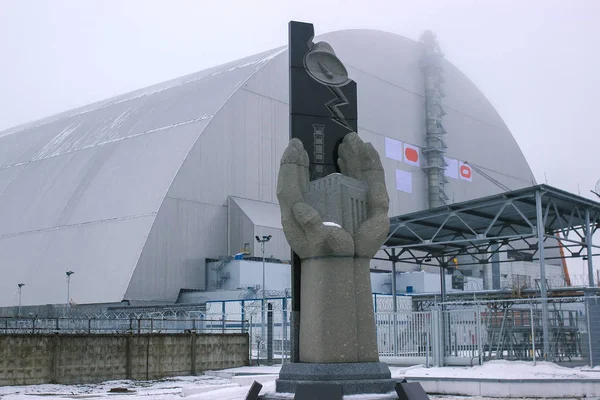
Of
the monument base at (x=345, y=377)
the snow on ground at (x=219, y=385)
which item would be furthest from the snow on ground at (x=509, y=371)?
the monument base at (x=345, y=377)

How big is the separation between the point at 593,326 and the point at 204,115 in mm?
34572

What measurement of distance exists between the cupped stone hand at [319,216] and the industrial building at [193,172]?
33.9 metres

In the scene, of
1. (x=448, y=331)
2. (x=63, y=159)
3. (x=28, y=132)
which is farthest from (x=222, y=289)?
(x=28, y=132)

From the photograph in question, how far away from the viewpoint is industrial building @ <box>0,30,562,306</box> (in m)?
48.8

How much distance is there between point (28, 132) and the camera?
7600 centimetres

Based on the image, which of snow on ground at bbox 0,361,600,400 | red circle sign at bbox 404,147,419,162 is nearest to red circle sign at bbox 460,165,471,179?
red circle sign at bbox 404,147,419,162

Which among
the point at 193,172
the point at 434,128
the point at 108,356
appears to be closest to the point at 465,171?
the point at 434,128

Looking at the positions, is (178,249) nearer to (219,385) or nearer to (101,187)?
(101,187)

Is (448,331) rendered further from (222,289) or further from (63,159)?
(63,159)

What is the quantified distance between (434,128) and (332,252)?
56142 mm

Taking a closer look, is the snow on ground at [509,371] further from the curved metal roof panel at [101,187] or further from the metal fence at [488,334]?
the curved metal roof panel at [101,187]

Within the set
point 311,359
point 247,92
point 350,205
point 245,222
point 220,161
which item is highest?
point 247,92

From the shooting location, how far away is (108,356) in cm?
2781

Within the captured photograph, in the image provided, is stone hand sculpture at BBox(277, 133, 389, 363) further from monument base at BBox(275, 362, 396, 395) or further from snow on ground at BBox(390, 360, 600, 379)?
snow on ground at BBox(390, 360, 600, 379)
